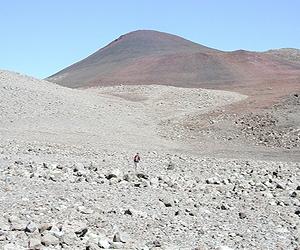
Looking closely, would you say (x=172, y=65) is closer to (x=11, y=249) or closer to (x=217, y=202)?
(x=217, y=202)

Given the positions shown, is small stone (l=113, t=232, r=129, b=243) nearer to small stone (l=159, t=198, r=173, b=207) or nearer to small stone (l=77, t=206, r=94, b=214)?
small stone (l=77, t=206, r=94, b=214)

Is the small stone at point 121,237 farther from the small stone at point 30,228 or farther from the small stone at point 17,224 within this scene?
the small stone at point 17,224

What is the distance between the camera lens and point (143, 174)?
12562mm

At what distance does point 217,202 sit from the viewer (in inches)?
406

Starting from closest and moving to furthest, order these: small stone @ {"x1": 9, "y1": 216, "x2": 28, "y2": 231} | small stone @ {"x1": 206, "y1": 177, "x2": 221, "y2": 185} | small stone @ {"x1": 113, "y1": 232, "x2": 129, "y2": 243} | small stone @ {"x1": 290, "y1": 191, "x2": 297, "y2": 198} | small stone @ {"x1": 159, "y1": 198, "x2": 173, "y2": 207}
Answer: small stone @ {"x1": 9, "y1": 216, "x2": 28, "y2": 231} < small stone @ {"x1": 113, "y1": 232, "x2": 129, "y2": 243} < small stone @ {"x1": 159, "y1": 198, "x2": 173, "y2": 207} < small stone @ {"x1": 290, "y1": 191, "x2": 297, "y2": 198} < small stone @ {"x1": 206, "y1": 177, "x2": 221, "y2": 185}

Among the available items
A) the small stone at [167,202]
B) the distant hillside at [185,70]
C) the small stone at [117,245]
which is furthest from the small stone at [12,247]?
the distant hillside at [185,70]

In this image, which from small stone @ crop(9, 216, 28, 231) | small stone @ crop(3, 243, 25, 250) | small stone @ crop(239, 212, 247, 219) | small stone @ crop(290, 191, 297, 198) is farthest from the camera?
small stone @ crop(290, 191, 297, 198)

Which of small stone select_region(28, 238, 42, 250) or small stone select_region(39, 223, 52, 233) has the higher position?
small stone select_region(39, 223, 52, 233)

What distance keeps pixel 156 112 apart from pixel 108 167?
17.8 meters

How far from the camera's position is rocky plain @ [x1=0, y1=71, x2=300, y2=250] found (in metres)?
7.86

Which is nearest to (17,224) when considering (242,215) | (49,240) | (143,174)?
(49,240)

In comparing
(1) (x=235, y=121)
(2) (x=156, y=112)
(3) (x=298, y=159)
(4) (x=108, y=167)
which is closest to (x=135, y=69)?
(2) (x=156, y=112)

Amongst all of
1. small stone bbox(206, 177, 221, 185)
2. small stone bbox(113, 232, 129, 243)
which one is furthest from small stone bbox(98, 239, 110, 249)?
small stone bbox(206, 177, 221, 185)

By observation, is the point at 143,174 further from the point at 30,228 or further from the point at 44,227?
the point at 30,228
